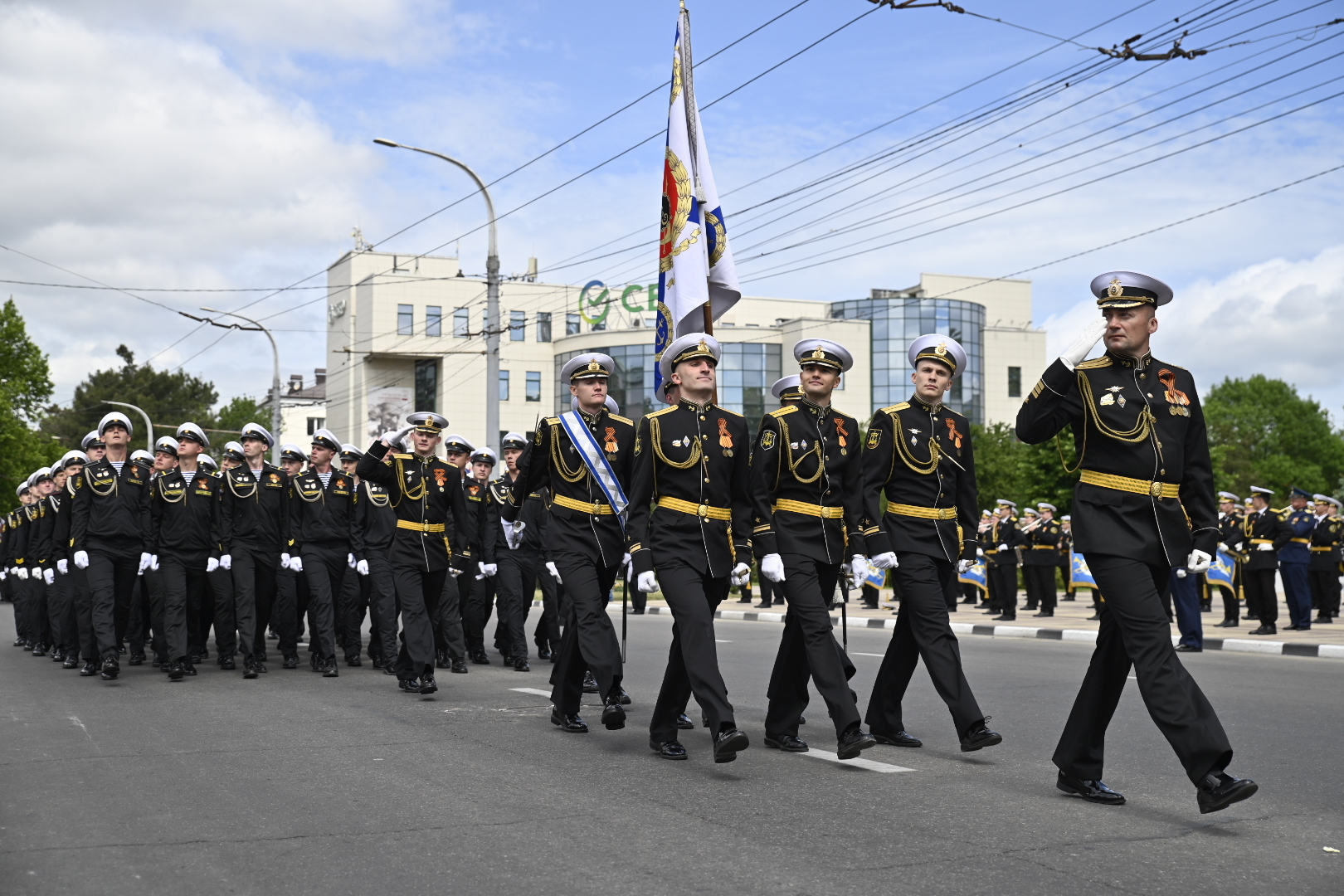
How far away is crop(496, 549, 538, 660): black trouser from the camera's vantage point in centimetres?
1244

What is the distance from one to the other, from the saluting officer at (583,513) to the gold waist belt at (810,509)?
1.12 m

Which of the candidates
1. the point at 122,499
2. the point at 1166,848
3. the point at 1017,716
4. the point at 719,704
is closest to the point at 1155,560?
the point at 1166,848

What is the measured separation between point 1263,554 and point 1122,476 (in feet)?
46.3

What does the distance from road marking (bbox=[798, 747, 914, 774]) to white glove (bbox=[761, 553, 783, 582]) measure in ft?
3.05

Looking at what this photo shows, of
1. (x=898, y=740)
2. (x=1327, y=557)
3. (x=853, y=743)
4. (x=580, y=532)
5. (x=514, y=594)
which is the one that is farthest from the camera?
(x=1327, y=557)

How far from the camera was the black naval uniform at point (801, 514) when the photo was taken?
7.24 meters

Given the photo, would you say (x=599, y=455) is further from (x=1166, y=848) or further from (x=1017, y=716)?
(x=1166, y=848)

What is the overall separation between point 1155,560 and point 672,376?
296cm

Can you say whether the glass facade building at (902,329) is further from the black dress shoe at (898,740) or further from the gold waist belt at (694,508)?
the gold waist belt at (694,508)

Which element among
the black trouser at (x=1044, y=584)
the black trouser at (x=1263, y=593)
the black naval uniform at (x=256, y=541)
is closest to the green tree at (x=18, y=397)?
the black trouser at (x=1044, y=584)

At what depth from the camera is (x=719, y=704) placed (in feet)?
22.0

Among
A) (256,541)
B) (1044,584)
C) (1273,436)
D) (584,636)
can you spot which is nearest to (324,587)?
(256,541)

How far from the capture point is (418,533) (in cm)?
1066

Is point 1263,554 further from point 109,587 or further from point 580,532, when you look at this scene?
point 109,587
